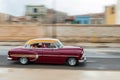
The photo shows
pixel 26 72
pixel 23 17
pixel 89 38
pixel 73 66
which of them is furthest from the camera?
pixel 23 17

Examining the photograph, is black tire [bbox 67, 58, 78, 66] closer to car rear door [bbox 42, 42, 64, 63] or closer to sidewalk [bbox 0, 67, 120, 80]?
car rear door [bbox 42, 42, 64, 63]

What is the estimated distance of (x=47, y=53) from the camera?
16766 millimetres

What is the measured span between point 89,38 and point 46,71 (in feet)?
77.6

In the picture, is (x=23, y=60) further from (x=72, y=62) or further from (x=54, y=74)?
(x=54, y=74)

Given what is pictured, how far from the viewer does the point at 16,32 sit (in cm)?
3869

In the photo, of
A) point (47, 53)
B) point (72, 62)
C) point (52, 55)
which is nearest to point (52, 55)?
point (52, 55)

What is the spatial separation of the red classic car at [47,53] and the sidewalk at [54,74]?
1.65 metres

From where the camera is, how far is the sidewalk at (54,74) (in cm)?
1273

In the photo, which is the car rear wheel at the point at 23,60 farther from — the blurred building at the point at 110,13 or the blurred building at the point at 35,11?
the blurred building at the point at 35,11

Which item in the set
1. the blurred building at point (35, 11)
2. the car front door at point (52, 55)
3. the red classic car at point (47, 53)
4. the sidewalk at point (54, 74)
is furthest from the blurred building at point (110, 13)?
the sidewalk at point (54, 74)

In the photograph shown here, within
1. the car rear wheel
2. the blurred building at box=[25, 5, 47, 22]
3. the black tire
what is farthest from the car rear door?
the blurred building at box=[25, 5, 47, 22]

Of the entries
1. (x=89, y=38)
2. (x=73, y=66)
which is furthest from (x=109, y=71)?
(x=89, y=38)

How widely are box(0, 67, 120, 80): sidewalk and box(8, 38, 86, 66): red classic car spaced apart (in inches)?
64.8

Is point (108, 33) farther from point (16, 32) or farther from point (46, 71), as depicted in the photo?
point (46, 71)
